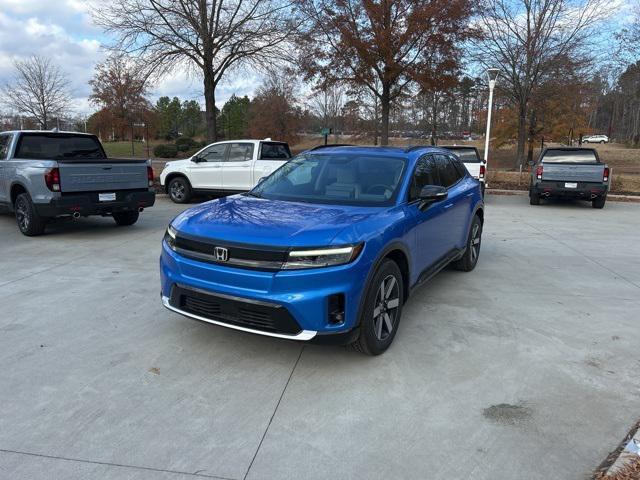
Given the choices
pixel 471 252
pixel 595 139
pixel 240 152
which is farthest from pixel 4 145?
pixel 595 139

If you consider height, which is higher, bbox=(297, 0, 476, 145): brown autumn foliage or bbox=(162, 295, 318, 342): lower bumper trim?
bbox=(297, 0, 476, 145): brown autumn foliage

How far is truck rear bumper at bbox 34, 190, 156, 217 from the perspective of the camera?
25.5 feet

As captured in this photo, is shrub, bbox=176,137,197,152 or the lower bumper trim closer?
the lower bumper trim

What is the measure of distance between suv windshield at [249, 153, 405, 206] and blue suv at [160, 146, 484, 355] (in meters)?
0.01

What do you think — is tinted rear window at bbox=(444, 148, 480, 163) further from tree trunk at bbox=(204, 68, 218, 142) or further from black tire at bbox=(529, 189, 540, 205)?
tree trunk at bbox=(204, 68, 218, 142)

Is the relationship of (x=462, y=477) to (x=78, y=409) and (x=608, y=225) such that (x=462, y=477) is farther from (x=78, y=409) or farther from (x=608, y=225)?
(x=608, y=225)

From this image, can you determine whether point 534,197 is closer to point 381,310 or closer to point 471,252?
point 471,252

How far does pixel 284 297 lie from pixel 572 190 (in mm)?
12288

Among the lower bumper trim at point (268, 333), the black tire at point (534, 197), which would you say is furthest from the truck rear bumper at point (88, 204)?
the black tire at point (534, 197)

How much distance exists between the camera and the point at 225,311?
11.4 feet

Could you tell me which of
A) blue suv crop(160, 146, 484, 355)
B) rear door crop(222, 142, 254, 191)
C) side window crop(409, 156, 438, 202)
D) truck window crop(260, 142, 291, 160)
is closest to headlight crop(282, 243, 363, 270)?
blue suv crop(160, 146, 484, 355)

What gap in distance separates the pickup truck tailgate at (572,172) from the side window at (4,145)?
12.5 m

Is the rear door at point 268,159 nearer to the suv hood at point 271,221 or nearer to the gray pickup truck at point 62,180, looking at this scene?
the gray pickup truck at point 62,180

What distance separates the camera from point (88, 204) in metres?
8.01
